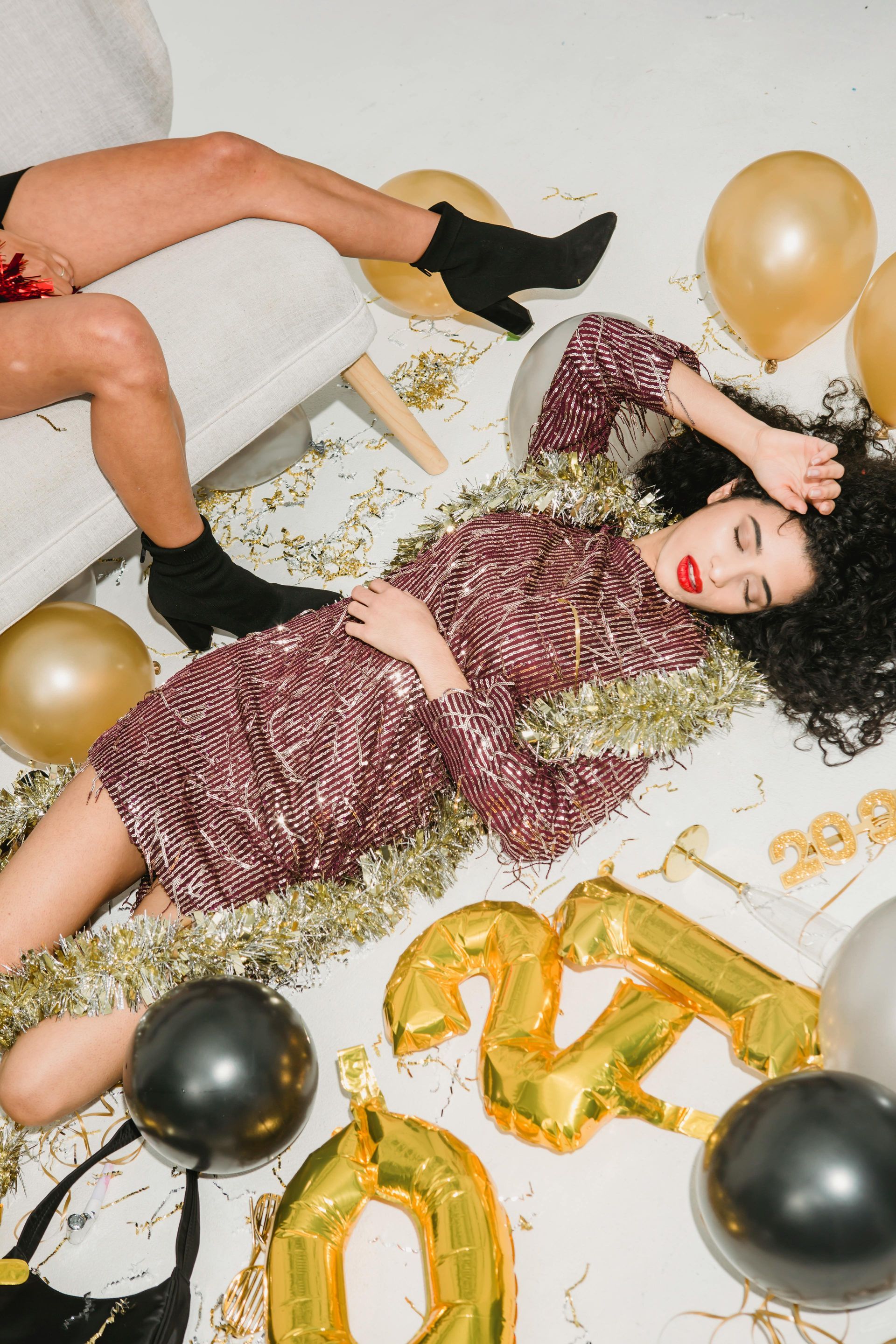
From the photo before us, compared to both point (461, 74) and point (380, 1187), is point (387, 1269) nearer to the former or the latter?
point (380, 1187)

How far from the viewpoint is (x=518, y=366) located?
251 centimetres

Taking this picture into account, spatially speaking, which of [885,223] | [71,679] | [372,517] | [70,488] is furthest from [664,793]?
[885,223]

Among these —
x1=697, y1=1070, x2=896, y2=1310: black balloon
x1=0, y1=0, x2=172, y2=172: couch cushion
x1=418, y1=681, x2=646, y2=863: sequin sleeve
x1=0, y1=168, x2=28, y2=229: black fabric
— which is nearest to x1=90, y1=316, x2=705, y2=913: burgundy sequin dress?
x1=418, y1=681, x2=646, y2=863: sequin sleeve

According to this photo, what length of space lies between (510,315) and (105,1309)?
84.6 inches

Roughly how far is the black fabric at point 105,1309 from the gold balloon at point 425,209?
6.34 feet

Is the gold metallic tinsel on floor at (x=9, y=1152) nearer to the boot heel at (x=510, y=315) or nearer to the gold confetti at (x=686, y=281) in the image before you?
the boot heel at (x=510, y=315)

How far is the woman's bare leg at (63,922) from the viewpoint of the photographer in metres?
1.62

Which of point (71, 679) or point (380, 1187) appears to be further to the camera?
point (71, 679)

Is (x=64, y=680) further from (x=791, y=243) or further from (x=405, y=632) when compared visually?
(x=791, y=243)

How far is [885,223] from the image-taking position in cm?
239

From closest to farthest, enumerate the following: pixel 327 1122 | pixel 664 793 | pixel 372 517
Result: pixel 327 1122
pixel 664 793
pixel 372 517

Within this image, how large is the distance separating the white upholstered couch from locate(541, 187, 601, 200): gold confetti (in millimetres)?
938

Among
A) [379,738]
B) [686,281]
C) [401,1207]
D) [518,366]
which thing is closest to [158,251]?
[518,366]

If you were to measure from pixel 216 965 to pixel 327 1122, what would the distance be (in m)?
0.33
